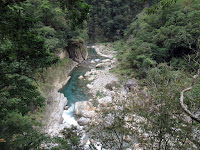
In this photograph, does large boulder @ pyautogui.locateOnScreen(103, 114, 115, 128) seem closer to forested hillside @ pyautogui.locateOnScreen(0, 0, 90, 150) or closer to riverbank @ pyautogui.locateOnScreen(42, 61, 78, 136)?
forested hillside @ pyautogui.locateOnScreen(0, 0, 90, 150)

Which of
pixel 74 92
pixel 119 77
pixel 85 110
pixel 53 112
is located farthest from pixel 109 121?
pixel 119 77

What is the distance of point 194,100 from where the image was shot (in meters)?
3.29

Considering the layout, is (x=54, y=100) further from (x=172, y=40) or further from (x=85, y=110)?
(x=172, y=40)

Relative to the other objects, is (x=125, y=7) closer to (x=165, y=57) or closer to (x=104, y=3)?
(x=104, y=3)

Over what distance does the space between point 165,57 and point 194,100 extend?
30.9 feet

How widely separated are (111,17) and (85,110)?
3301cm

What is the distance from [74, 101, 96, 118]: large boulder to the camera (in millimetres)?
8523

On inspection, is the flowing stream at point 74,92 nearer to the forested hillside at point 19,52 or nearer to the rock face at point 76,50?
the rock face at point 76,50

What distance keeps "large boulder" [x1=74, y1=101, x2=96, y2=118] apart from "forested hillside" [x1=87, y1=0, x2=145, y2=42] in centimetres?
2864

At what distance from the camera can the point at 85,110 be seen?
880cm

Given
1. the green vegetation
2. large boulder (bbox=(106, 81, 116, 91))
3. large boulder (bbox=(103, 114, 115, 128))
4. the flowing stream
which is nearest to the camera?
large boulder (bbox=(103, 114, 115, 128))

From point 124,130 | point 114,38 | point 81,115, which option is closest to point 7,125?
point 124,130

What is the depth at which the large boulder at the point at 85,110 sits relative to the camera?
8523 millimetres

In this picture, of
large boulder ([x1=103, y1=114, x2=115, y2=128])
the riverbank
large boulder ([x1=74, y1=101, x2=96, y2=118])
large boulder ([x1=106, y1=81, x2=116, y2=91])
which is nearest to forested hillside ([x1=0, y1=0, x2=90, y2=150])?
large boulder ([x1=103, y1=114, x2=115, y2=128])
